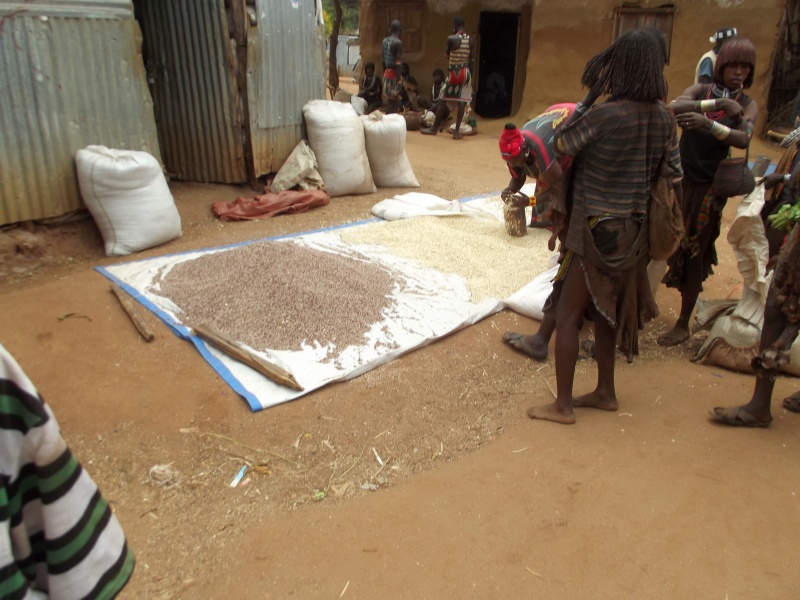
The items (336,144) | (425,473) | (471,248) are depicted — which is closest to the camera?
(425,473)

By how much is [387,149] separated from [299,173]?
966mm

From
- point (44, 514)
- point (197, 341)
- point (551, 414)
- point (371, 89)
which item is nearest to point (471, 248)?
point (551, 414)

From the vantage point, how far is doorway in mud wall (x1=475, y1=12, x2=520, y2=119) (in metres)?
11.9

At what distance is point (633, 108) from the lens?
2311mm

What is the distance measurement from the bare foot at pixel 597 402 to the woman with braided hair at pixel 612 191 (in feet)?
0.43

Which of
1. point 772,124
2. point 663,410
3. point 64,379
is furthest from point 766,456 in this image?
point 772,124

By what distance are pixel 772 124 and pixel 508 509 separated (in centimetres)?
792

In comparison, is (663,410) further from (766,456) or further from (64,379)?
(64,379)

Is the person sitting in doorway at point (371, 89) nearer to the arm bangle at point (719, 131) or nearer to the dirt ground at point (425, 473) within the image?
the dirt ground at point (425, 473)

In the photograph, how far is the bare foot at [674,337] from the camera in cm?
354

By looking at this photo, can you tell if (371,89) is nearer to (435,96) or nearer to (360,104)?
(360,104)

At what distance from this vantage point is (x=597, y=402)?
284 centimetres

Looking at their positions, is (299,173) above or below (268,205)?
above

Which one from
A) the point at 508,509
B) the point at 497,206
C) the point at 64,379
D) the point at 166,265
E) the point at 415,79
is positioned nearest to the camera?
the point at 508,509
